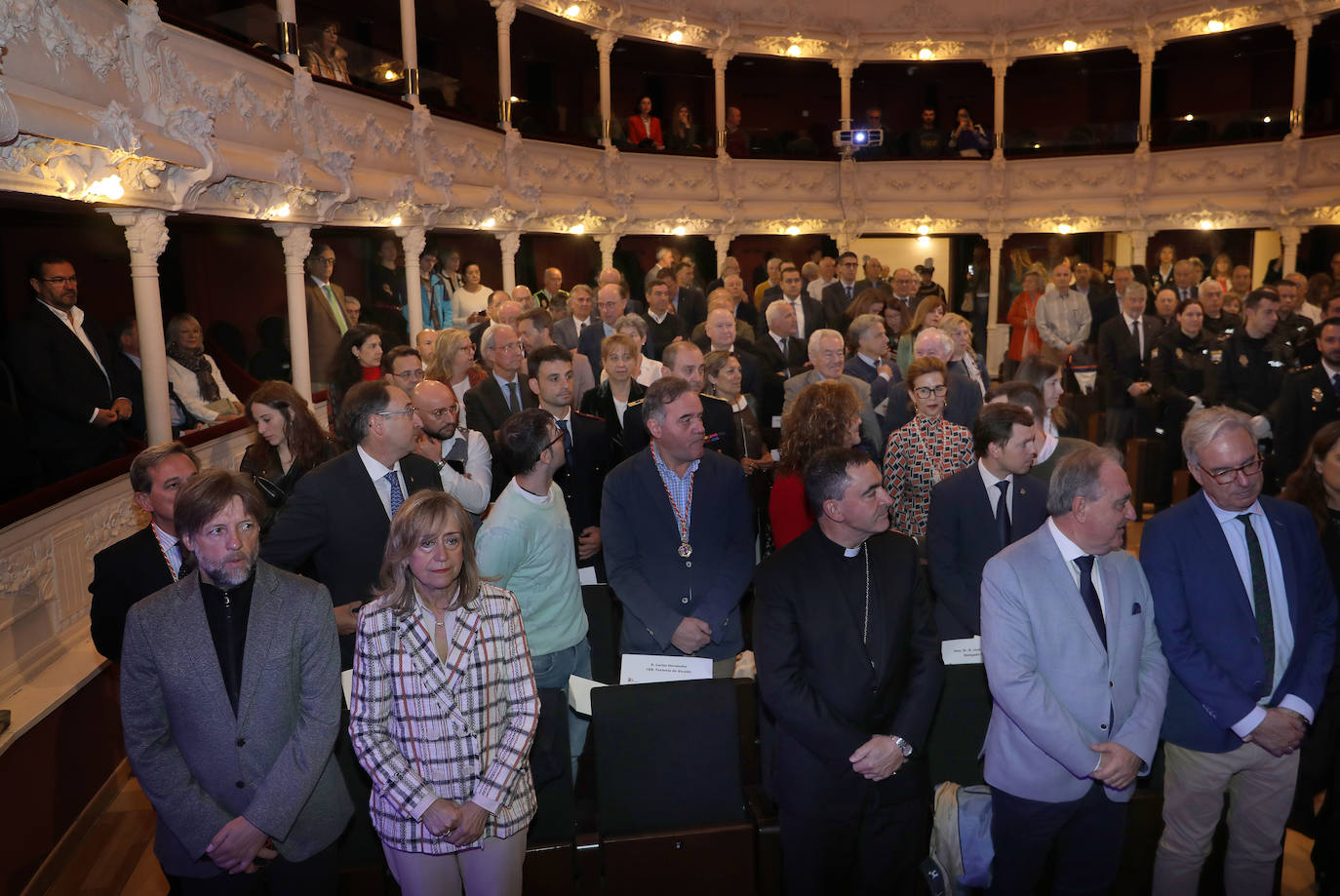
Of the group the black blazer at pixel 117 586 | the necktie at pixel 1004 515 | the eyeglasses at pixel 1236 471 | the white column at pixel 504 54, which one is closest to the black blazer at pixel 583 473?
the necktie at pixel 1004 515

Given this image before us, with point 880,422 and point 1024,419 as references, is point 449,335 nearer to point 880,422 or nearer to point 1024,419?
point 880,422

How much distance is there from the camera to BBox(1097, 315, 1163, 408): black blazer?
7.87m

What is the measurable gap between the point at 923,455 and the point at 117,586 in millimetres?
3222

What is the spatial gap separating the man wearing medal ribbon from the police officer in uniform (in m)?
3.56

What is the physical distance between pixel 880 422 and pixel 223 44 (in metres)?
4.95

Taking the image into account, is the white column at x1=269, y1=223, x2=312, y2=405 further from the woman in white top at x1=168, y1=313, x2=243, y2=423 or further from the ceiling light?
the ceiling light

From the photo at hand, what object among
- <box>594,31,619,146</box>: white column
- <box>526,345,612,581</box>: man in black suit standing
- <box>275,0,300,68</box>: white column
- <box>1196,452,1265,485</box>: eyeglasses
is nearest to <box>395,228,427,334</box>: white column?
<box>275,0,300,68</box>: white column

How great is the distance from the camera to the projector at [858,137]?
17172 millimetres

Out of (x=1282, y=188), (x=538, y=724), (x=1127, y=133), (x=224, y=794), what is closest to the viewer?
(x=224, y=794)

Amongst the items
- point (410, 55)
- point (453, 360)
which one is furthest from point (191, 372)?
point (410, 55)

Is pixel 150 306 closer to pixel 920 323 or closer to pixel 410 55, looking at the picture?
pixel 920 323

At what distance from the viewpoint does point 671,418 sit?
12.3ft

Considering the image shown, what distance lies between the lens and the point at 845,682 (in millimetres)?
2885

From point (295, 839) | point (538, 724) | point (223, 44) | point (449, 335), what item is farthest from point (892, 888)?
point (223, 44)
